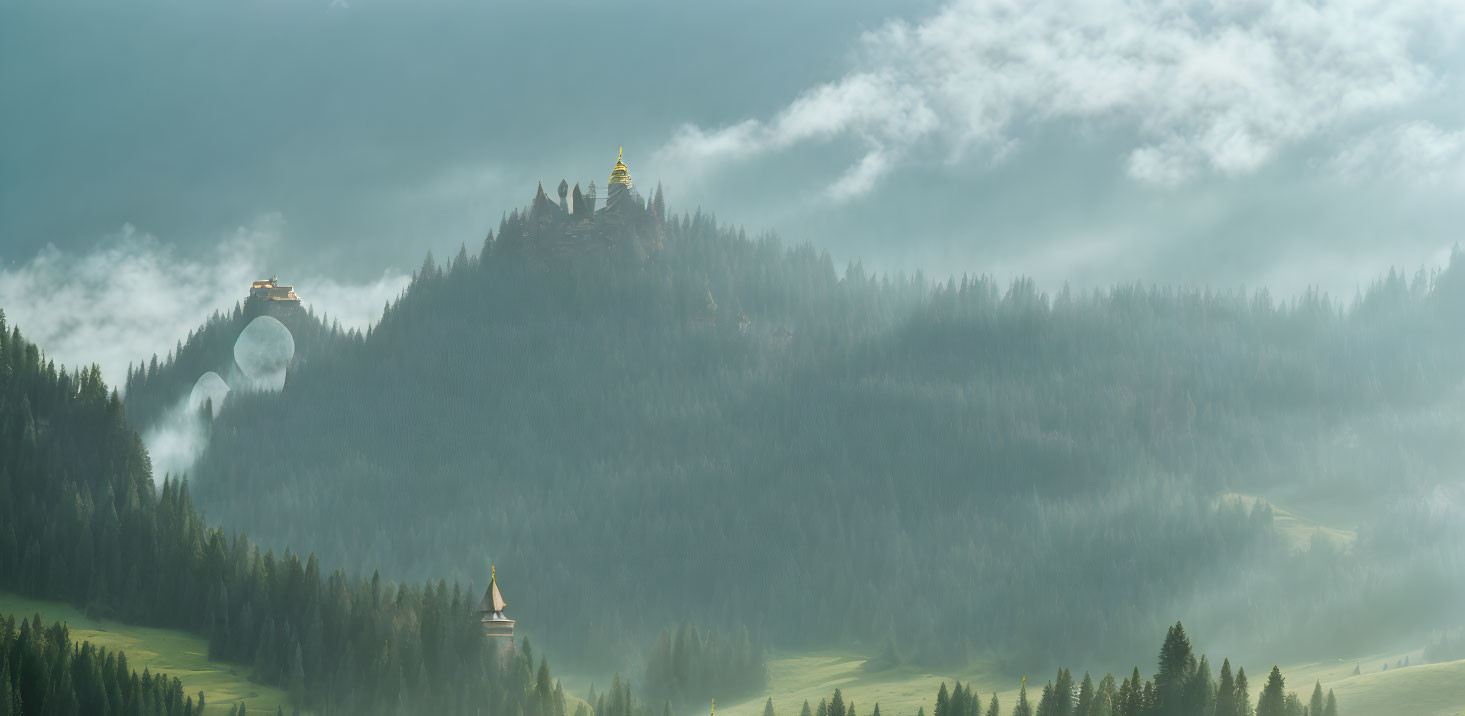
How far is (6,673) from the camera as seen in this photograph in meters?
197
